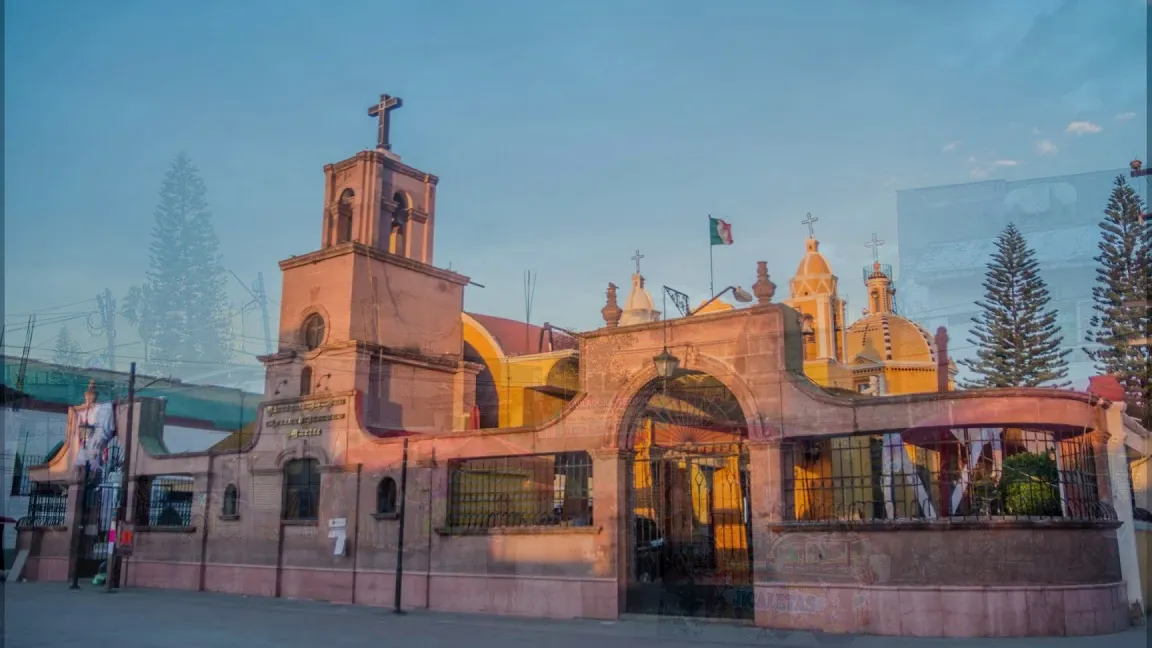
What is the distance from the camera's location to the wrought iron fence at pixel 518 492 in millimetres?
20562

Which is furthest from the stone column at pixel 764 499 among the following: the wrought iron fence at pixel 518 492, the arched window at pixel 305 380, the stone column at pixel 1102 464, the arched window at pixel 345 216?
the arched window at pixel 345 216

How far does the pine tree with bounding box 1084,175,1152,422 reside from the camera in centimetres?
3150

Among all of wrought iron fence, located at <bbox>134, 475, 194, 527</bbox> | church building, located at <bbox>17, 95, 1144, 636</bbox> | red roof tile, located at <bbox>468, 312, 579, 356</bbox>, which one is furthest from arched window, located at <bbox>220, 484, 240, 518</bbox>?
red roof tile, located at <bbox>468, 312, 579, 356</bbox>

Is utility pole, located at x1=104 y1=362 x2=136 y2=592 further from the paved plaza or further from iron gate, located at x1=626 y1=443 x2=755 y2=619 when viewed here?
Result: iron gate, located at x1=626 y1=443 x2=755 y2=619

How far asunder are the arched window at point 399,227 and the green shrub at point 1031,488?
699 inches

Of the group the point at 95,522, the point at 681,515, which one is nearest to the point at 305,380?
the point at 95,522

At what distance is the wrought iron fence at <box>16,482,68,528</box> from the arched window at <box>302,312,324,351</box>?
10981 millimetres

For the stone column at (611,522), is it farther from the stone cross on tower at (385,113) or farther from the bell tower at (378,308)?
the stone cross on tower at (385,113)

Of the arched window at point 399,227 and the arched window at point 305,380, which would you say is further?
the arched window at point 399,227

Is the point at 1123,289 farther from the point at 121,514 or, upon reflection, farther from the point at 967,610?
the point at 121,514


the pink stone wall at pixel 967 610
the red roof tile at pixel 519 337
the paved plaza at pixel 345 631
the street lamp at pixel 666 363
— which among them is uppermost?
the red roof tile at pixel 519 337

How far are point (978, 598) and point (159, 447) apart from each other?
77.1 ft

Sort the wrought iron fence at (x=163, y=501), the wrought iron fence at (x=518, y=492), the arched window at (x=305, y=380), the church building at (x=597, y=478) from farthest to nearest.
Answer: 1. the wrought iron fence at (x=163, y=501)
2. the arched window at (x=305, y=380)
3. the wrought iron fence at (x=518, y=492)
4. the church building at (x=597, y=478)

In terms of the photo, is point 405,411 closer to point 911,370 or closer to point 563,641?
point 563,641
